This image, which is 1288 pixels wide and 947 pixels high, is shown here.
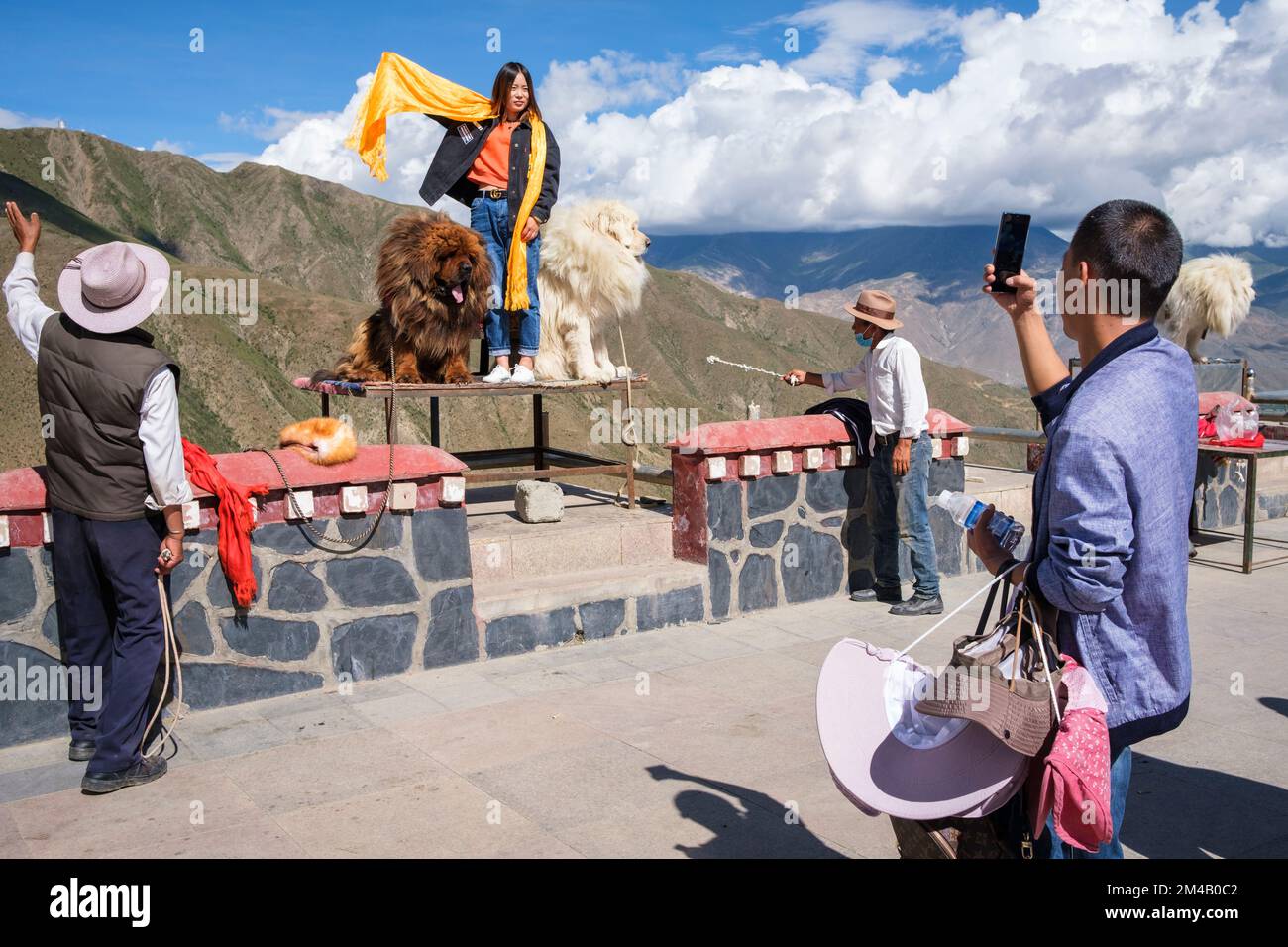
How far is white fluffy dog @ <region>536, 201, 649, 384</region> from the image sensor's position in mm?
7559

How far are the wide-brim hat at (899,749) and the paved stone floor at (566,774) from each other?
1297 millimetres

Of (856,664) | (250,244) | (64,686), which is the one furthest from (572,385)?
(250,244)

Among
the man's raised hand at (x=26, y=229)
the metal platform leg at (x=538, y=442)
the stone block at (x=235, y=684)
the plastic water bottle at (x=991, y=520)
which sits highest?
the man's raised hand at (x=26, y=229)

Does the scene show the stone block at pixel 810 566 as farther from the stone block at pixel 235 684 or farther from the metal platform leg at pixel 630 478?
the stone block at pixel 235 684

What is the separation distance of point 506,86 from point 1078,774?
5.78 m

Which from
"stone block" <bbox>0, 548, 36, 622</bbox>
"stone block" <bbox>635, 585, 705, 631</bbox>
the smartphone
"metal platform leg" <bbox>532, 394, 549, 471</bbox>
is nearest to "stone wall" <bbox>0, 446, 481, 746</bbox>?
"stone block" <bbox>0, 548, 36, 622</bbox>

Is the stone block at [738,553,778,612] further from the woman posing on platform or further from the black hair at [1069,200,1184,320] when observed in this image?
the black hair at [1069,200,1184,320]

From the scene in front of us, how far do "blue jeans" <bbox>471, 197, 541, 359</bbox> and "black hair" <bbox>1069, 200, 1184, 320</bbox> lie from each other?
16.3 feet

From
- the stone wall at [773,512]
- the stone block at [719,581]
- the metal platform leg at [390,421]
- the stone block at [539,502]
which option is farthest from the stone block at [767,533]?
the metal platform leg at [390,421]

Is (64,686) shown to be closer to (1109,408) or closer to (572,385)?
(572,385)

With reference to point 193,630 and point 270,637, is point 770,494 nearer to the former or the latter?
point 270,637

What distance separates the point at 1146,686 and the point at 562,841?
2063 mm

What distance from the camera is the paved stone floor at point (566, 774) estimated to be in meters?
3.81

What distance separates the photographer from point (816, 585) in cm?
722
